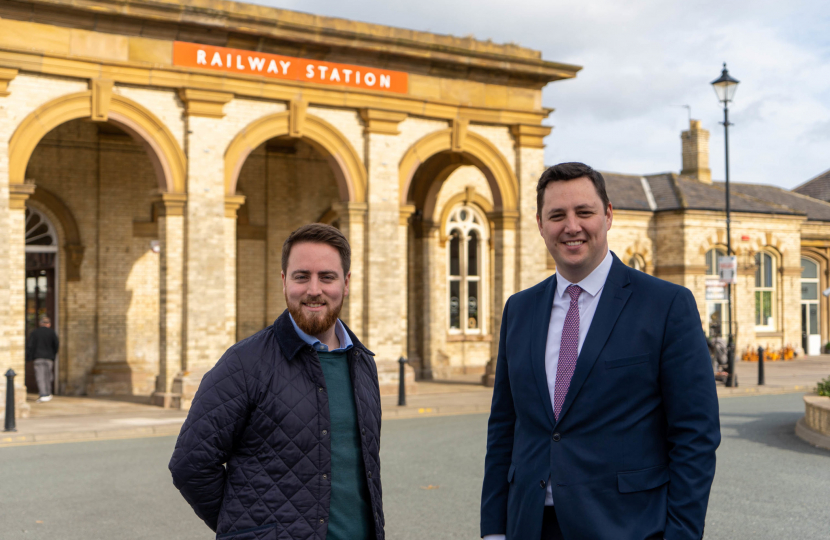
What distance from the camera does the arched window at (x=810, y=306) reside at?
108ft

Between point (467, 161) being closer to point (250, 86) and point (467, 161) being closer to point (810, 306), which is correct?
point (250, 86)

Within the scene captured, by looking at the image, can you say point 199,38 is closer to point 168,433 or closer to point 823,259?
point 168,433

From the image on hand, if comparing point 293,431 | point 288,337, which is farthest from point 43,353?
point 293,431

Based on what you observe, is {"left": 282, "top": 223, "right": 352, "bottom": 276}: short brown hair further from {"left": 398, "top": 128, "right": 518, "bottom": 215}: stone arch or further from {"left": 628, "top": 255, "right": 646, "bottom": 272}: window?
{"left": 628, "top": 255, "right": 646, "bottom": 272}: window

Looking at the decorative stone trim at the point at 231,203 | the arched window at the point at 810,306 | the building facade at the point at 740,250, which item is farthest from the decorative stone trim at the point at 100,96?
the arched window at the point at 810,306

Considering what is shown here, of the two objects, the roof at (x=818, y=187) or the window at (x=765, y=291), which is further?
the roof at (x=818, y=187)

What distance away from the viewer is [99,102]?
15.8 metres

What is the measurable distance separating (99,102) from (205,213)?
276cm

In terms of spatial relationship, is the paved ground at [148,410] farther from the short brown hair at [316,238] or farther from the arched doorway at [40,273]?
the short brown hair at [316,238]

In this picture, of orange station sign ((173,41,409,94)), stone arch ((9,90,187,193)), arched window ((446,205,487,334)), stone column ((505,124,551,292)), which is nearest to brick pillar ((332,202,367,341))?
orange station sign ((173,41,409,94))

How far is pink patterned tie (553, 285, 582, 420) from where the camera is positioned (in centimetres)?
301

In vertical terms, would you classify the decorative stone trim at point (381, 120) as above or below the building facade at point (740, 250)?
above

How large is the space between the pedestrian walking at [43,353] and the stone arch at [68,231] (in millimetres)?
1592

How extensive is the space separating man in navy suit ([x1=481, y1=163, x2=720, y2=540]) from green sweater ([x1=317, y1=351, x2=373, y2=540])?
1.56 feet
